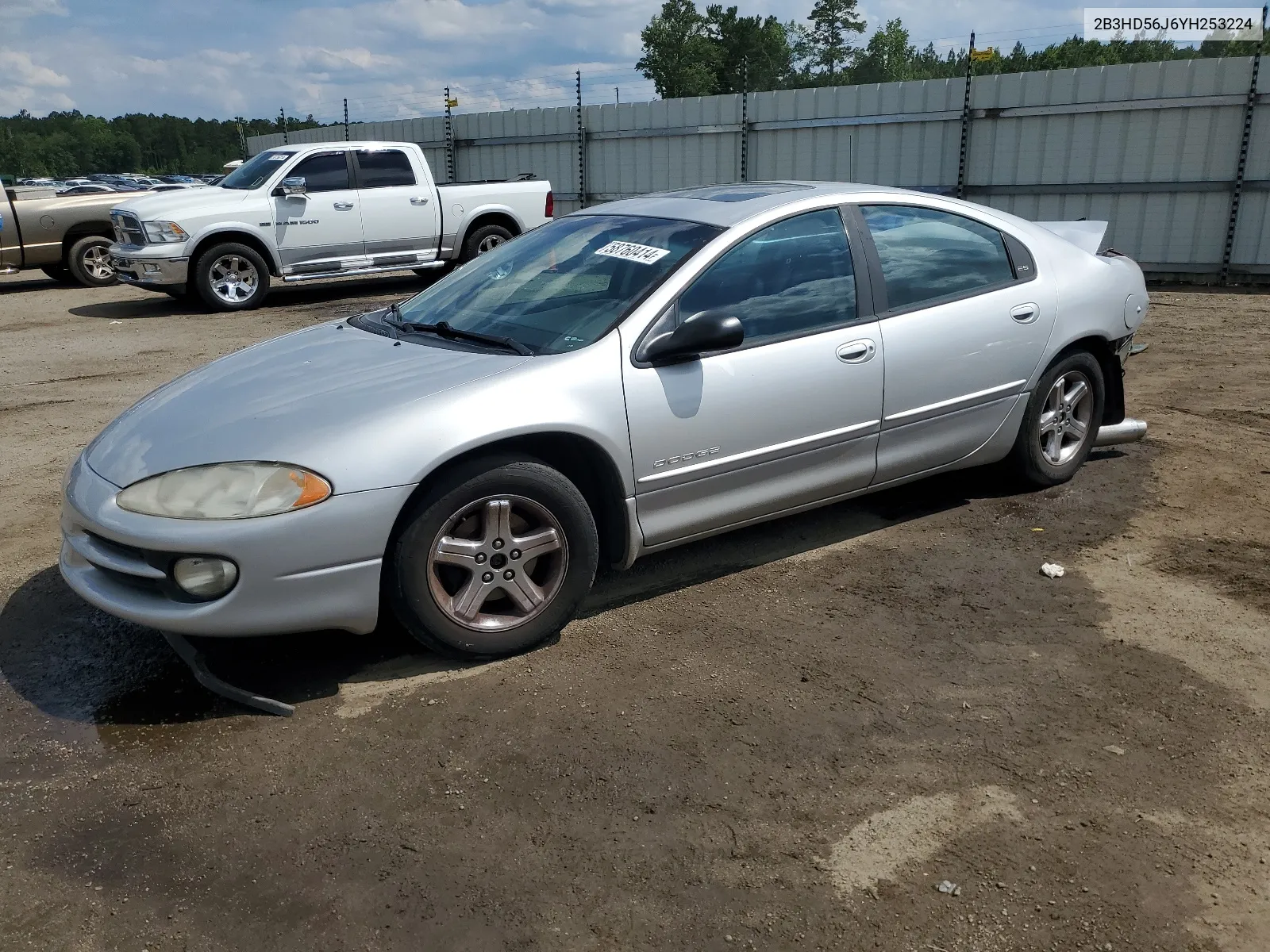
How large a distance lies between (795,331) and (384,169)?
9982 mm

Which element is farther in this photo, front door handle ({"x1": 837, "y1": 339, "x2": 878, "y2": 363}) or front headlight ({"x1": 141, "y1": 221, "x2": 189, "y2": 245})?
front headlight ({"x1": 141, "y1": 221, "x2": 189, "y2": 245})

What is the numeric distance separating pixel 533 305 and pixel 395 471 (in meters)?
1.17

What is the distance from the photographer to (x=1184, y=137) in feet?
40.7

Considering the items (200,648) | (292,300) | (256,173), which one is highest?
(256,173)

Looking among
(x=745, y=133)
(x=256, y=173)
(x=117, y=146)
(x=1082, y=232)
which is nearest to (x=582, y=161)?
(x=745, y=133)

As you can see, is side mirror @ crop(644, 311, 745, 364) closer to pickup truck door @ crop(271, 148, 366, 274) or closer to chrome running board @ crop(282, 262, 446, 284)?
pickup truck door @ crop(271, 148, 366, 274)

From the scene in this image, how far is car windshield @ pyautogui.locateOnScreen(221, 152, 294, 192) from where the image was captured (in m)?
12.2

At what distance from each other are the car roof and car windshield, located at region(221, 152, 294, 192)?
343 inches

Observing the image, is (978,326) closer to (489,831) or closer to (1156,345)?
(489,831)

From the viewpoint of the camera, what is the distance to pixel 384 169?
42.0 ft

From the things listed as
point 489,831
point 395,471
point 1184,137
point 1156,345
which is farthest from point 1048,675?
point 1184,137

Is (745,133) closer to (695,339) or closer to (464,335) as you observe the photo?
(464,335)

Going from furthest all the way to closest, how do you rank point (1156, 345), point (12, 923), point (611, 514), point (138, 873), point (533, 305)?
point (1156, 345) → point (533, 305) → point (611, 514) → point (138, 873) → point (12, 923)

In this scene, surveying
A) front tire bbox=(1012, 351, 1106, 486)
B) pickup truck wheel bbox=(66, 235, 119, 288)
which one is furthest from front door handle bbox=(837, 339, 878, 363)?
pickup truck wheel bbox=(66, 235, 119, 288)
